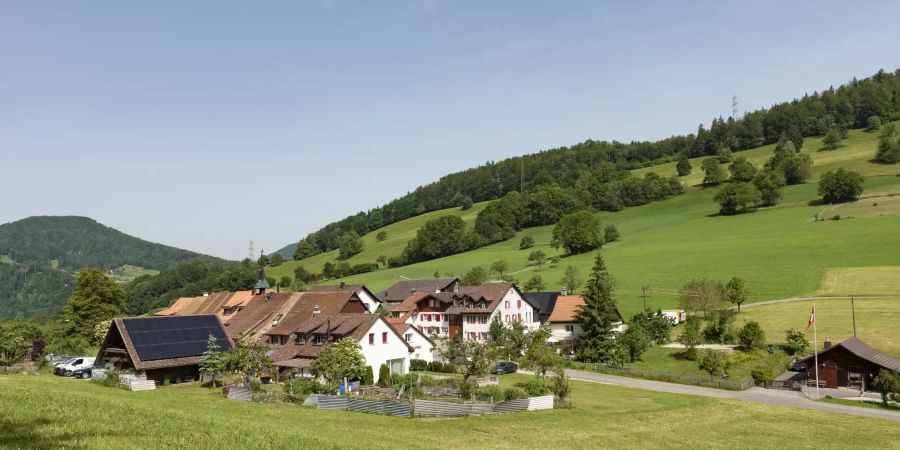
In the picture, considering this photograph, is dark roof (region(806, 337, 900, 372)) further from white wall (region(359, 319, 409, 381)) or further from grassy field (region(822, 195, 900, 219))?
grassy field (region(822, 195, 900, 219))

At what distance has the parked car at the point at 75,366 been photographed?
56.9 metres

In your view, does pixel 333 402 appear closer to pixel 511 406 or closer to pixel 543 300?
pixel 511 406

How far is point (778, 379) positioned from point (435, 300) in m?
47.7

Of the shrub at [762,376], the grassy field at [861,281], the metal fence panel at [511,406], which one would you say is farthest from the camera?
the grassy field at [861,281]

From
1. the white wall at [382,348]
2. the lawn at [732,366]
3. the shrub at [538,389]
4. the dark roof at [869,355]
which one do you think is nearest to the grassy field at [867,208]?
the lawn at [732,366]

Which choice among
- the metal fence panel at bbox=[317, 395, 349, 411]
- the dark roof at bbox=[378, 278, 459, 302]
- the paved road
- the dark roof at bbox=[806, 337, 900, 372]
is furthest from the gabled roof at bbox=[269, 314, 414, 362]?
the dark roof at bbox=[378, 278, 459, 302]

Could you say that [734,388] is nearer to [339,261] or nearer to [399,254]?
[399,254]

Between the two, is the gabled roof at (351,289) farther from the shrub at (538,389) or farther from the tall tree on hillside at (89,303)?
the shrub at (538,389)

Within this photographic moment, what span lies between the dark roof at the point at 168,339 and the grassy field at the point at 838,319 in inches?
2582

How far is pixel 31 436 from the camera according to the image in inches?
640

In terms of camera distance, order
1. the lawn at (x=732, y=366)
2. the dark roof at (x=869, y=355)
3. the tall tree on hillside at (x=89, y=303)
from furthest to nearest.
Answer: the tall tree on hillside at (x=89, y=303), the lawn at (x=732, y=366), the dark roof at (x=869, y=355)

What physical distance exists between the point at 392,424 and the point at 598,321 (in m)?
45.1

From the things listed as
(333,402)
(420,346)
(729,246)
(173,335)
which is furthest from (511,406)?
(729,246)

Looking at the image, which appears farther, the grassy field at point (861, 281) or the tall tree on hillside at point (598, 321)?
the grassy field at point (861, 281)
